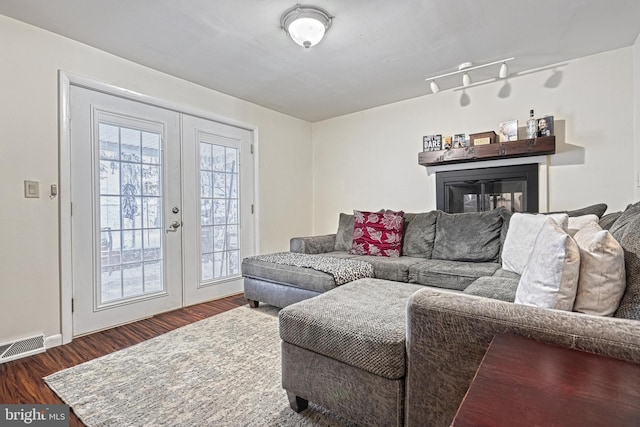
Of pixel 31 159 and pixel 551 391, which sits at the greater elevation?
pixel 31 159

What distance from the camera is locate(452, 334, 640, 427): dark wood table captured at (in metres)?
0.49

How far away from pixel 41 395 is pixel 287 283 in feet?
5.33

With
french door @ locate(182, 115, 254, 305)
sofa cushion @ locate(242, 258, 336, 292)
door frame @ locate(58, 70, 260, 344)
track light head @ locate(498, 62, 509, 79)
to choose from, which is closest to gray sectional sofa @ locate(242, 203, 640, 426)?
sofa cushion @ locate(242, 258, 336, 292)

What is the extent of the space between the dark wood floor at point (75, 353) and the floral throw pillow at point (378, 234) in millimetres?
1447

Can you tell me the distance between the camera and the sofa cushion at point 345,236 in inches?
145

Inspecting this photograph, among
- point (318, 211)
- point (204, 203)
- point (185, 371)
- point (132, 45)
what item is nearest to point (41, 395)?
point (185, 371)

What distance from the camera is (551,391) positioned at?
0.56m

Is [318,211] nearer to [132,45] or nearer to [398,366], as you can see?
[132,45]

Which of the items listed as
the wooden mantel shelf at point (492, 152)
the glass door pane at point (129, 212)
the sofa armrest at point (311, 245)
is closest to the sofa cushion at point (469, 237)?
the wooden mantel shelf at point (492, 152)

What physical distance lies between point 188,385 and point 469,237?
2.51 meters

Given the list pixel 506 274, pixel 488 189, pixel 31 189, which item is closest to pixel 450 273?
pixel 506 274

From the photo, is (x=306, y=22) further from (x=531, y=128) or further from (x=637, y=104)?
(x=637, y=104)

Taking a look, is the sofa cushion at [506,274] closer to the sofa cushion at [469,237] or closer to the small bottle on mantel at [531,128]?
the sofa cushion at [469,237]

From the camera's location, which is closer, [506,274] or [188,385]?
[188,385]
